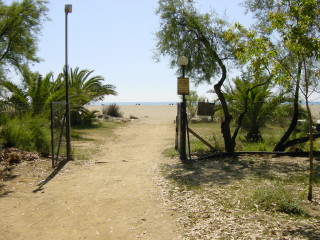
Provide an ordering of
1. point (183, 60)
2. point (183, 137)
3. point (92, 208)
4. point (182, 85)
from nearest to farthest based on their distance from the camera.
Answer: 1. point (92, 208)
2. point (183, 60)
3. point (182, 85)
4. point (183, 137)

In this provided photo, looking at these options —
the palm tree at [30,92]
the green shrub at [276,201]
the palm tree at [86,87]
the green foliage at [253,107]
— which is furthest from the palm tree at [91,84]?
the green shrub at [276,201]

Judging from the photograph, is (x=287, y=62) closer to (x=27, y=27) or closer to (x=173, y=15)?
(x=173, y=15)

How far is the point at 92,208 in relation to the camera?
600cm

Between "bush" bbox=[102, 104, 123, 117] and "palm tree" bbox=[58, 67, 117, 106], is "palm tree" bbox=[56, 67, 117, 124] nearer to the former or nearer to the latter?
"palm tree" bbox=[58, 67, 117, 106]

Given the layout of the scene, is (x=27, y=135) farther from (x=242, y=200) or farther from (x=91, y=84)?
(x=91, y=84)

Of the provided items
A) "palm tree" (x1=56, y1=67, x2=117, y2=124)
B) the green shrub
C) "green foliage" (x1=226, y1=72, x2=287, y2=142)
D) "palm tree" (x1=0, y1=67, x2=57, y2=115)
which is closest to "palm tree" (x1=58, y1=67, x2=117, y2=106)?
"palm tree" (x1=56, y1=67, x2=117, y2=124)

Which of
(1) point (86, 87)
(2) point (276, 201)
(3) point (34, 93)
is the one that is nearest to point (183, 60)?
(2) point (276, 201)

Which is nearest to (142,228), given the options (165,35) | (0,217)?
(0,217)

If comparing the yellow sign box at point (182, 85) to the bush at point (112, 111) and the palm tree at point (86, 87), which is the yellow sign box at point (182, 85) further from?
the bush at point (112, 111)

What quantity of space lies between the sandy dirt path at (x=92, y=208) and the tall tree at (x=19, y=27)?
5.77 m

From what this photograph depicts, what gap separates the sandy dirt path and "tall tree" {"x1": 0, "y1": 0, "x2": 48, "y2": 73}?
18.9 feet

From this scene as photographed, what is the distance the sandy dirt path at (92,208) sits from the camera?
16.3 feet

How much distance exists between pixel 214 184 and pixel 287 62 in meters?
2.87

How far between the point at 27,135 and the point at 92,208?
5960mm
